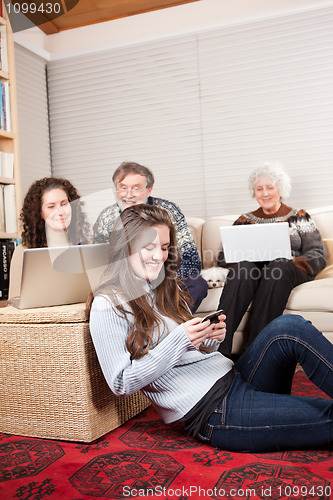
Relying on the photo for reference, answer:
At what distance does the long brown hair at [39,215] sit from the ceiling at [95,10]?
6.81ft

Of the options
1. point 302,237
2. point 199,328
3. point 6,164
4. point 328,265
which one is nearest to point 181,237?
point 302,237

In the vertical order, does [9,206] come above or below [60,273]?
above

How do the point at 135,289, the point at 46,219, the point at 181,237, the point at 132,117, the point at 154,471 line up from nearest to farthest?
the point at 154,471 → the point at 135,289 → the point at 46,219 → the point at 181,237 → the point at 132,117

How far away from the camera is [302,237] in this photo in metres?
2.77

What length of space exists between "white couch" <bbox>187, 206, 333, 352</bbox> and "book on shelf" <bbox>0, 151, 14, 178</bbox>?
1171 mm

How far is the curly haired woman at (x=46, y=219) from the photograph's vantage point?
2.02m

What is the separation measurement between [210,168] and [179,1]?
4.13ft

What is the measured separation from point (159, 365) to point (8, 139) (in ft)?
7.23

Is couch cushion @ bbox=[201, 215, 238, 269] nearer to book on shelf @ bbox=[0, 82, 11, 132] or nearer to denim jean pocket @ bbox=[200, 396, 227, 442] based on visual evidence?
book on shelf @ bbox=[0, 82, 11, 132]

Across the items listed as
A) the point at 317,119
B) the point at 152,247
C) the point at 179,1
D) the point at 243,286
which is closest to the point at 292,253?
the point at 243,286

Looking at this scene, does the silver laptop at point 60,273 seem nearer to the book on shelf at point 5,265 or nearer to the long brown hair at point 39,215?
the long brown hair at point 39,215

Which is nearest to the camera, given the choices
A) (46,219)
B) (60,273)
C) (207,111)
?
(60,273)

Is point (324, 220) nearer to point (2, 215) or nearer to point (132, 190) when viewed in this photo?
point (132, 190)

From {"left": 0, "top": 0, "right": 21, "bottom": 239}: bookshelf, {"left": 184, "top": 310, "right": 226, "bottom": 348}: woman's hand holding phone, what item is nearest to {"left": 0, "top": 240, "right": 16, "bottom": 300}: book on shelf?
{"left": 0, "top": 0, "right": 21, "bottom": 239}: bookshelf
